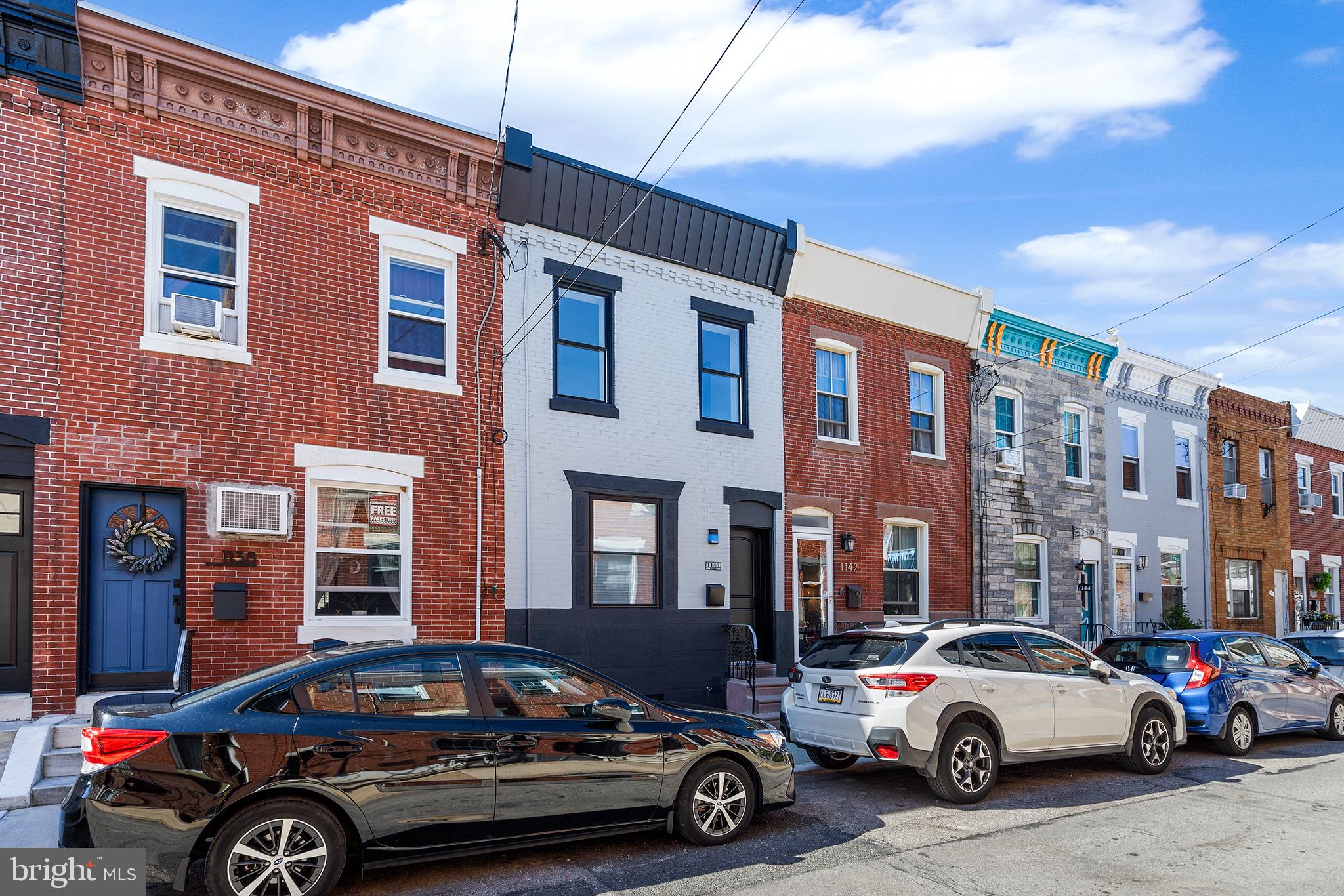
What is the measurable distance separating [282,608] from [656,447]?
553cm

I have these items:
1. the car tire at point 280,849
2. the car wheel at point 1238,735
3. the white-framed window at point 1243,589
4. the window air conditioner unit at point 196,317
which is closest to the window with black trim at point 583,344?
the window air conditioner unit at point 196,317

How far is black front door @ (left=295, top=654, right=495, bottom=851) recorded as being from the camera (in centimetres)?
591

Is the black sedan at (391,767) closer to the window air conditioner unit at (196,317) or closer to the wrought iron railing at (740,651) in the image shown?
the window air conditioner unit at (196,317)

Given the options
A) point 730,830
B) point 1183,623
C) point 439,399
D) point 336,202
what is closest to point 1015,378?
point 1183,623

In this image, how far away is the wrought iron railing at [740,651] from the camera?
1450cm

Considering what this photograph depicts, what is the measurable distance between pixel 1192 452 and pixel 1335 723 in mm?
12838

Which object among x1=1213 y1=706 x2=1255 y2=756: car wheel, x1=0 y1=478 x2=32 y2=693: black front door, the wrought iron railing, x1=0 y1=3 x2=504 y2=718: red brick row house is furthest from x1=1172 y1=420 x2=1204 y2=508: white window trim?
x1=0 y1=478 x2=32 y2=693: black front door

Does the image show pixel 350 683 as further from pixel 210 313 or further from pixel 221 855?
pixel 210 313

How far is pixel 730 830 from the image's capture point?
7.28 meters

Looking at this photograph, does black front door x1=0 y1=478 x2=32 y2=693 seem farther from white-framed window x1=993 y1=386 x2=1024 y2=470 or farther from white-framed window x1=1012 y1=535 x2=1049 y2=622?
white-framed window x1=1012 y1=535 x2=1049 y2=622

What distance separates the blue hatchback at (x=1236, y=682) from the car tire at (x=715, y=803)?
6443 millimetres

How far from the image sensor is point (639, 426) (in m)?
14.2

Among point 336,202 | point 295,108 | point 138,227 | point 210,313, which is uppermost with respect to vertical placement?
point 295,108

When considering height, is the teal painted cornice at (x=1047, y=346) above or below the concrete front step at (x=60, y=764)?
above
